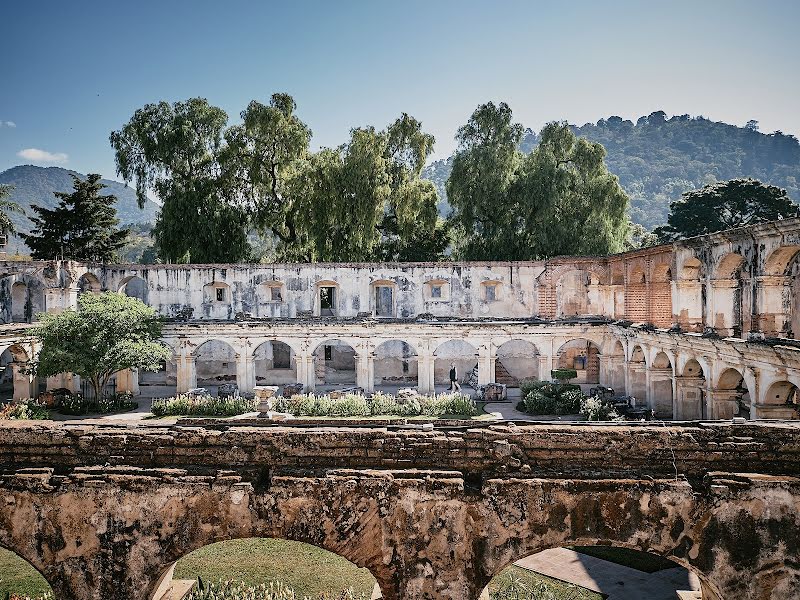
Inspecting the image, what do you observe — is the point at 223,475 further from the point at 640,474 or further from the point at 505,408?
the point at 505,408

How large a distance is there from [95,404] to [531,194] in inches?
963

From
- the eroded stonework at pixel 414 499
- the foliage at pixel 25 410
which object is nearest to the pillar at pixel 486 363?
the foliage at pixel 25 410

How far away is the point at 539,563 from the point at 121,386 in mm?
23147

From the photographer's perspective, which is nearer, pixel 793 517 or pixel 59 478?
pixel 793 517

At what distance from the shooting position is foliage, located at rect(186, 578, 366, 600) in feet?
35.1

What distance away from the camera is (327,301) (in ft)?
113

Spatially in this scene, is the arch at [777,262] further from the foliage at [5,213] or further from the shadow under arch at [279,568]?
the foliage at [5,213]

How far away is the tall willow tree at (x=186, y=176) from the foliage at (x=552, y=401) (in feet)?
66.9

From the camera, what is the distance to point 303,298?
1242 inches

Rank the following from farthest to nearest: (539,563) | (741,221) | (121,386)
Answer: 1. (741,221)
2. (121,386)
3. (539,563)

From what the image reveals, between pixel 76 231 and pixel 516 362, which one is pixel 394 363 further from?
pixel 76 231

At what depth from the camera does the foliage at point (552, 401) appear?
23.3 m

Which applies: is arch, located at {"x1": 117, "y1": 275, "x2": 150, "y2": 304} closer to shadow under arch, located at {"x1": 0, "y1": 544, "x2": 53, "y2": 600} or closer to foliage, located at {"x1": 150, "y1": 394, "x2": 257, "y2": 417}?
foliage, located at {"x1": 150, "y1": 394, "x2": 257, "y2": 417}

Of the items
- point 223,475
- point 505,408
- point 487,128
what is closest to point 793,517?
point 223,475
